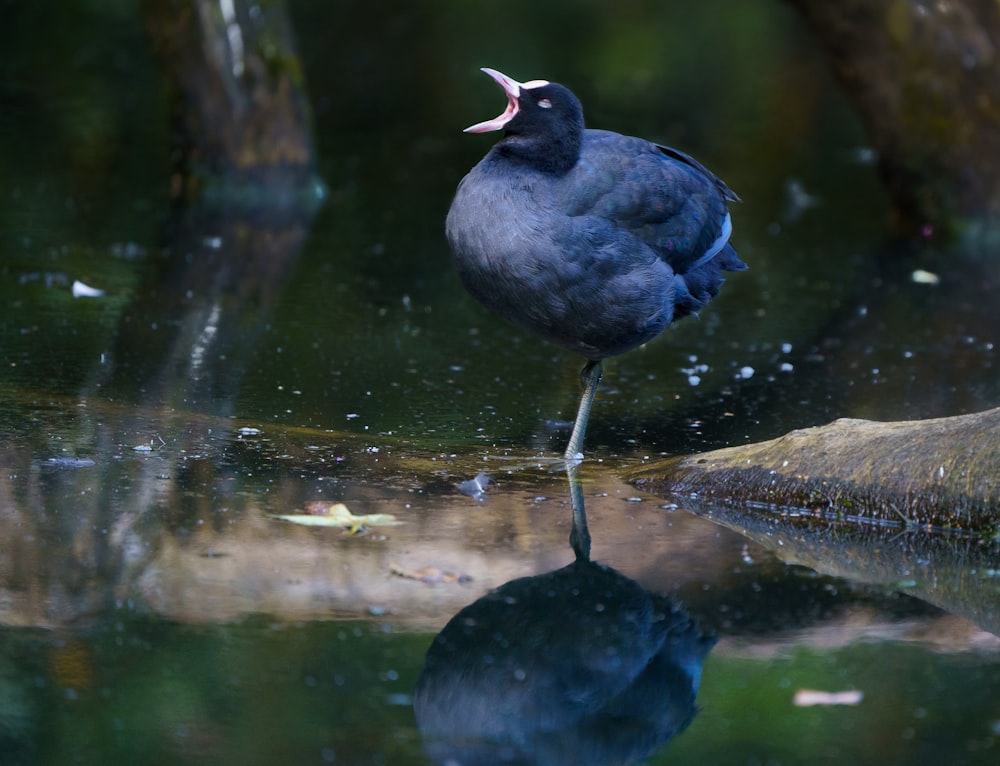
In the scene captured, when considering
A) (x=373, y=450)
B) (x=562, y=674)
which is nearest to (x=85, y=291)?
(x=373, y=450)

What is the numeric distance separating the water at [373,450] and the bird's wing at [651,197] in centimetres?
82

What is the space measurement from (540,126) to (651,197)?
1.68 ft

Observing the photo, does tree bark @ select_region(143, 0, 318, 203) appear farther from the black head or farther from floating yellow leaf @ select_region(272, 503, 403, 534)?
floating yellow leaf @ select_region(272, 503, 403, 534)

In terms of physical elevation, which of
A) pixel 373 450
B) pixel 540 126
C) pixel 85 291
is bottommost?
pixel 85 291

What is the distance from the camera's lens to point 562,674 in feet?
12.5

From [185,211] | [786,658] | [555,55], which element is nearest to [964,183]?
[185,211]

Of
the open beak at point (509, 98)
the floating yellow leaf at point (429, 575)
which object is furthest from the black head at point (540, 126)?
the floating yellow leaf at point (429, 575)

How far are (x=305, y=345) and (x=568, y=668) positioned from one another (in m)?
3.65

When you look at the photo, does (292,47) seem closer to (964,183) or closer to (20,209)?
(20,209)

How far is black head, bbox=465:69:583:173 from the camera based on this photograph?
4996 mm

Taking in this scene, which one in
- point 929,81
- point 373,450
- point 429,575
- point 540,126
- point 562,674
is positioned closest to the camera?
point 562,674

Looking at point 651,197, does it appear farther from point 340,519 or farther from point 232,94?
point 232,94

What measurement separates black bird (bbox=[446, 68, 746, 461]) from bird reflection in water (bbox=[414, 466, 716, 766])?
1.01 metres

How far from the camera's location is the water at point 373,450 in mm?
3586
